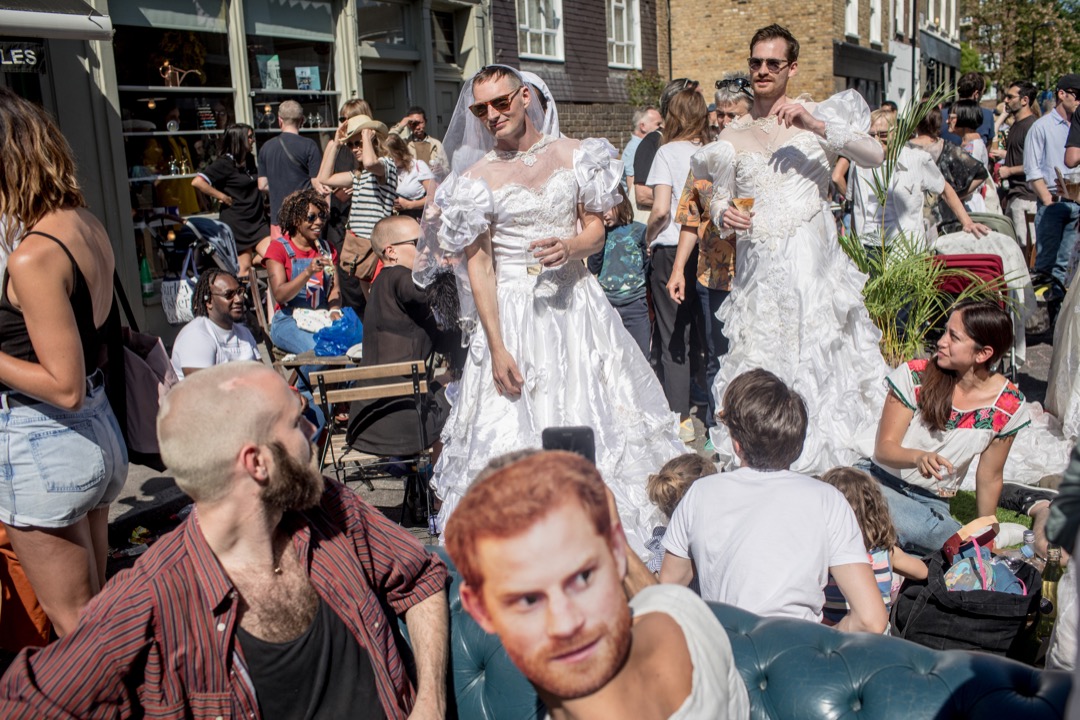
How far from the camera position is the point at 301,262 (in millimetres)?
6902

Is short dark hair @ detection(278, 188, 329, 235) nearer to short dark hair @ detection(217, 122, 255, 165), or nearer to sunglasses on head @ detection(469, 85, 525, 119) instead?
short dark hair @ detection(217, 122, 255, 165)

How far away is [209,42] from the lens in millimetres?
9812

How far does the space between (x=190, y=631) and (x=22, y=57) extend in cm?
717

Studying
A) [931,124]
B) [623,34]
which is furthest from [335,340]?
[623,34]

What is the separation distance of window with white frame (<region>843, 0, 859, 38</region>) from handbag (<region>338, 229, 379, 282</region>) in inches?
832

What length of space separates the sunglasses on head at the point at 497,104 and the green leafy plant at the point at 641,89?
1574cm

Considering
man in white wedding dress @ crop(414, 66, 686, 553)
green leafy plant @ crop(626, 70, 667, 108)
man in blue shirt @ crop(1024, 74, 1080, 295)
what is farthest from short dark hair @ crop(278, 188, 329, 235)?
green leafy plant @ crop(626, 70, 667, 108)

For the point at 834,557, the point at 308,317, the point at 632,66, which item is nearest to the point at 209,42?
the point at 308,317

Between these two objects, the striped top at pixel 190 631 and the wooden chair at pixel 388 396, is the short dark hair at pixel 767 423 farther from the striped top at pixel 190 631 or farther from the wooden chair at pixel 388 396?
the wooden chair at pixel 388 396

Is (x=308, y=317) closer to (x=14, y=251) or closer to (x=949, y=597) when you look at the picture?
(x=14, y=251)

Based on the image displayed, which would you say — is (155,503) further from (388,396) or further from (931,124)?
(931,124)

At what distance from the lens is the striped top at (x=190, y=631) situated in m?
2.04

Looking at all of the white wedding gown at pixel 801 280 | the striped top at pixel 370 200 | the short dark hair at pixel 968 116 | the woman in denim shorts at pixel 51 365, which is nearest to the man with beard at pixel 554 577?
the woman in denim shorts at pixel 51 365

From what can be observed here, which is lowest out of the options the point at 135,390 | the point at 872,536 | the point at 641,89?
the point at 872,536
